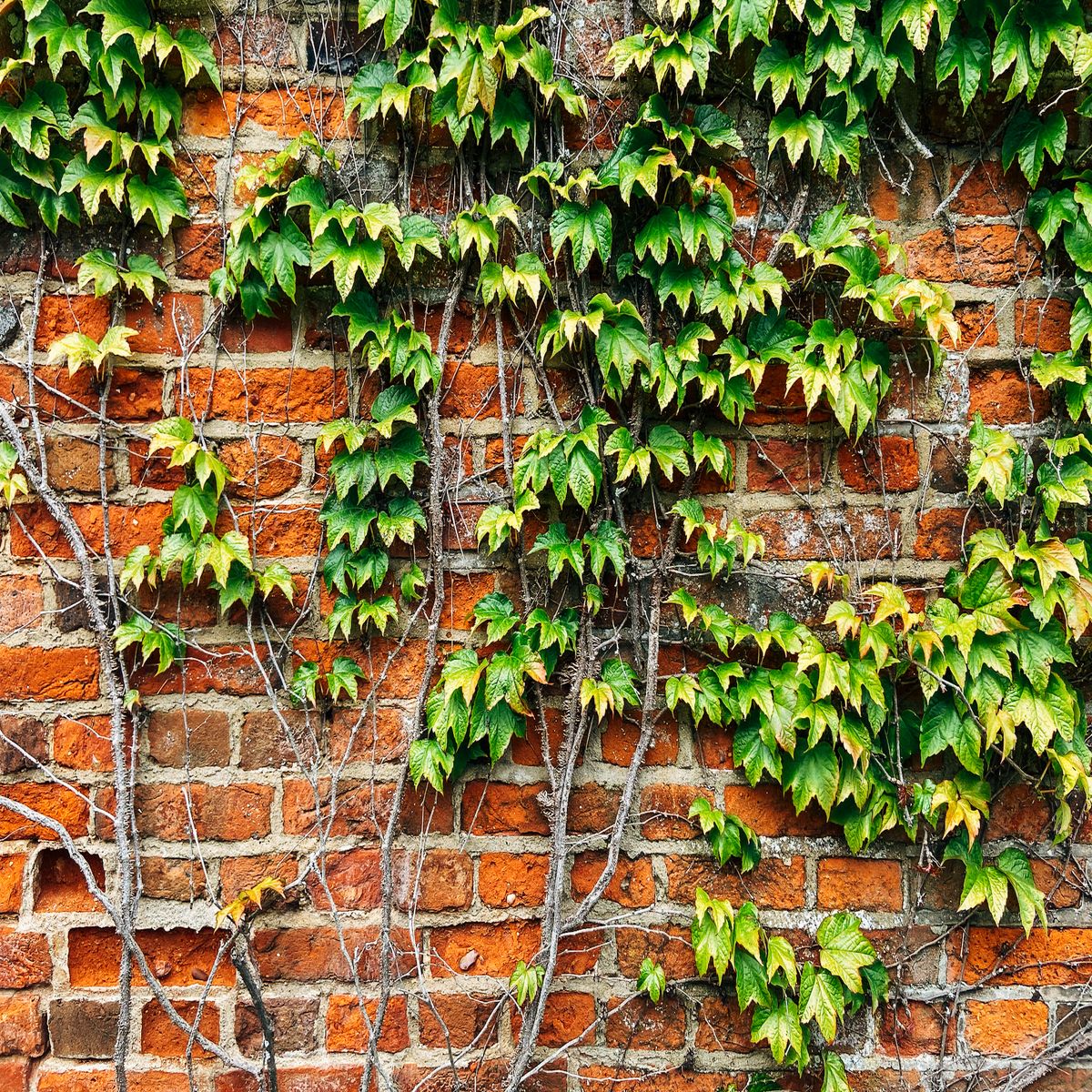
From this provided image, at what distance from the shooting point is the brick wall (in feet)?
5.18

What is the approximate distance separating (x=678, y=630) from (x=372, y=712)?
2.03 feet

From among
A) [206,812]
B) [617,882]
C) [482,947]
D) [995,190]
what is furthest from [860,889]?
[995,190]

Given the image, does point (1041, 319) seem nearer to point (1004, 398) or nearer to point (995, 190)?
point (1004, 398)

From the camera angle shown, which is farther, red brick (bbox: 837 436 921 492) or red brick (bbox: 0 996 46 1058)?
red brick (bbox: 837 436 921 492)

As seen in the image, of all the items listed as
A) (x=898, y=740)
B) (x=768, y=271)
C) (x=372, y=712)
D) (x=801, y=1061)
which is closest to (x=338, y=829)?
(x=372, y=712)

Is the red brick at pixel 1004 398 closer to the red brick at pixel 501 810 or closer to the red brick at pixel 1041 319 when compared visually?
the red brick at pixel 1041 319

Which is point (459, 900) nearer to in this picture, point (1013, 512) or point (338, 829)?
point (338, 829)

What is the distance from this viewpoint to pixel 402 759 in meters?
1.61

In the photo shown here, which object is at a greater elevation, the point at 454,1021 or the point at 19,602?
the point at 19,602

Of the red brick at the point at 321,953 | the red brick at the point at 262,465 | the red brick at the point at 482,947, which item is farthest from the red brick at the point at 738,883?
the red brick at the point at 262,465

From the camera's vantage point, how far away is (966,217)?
163 centimetres

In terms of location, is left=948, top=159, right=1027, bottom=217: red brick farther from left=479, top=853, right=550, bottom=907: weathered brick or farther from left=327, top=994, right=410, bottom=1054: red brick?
left=327, top=994, right=410, bottom=1054: red brick

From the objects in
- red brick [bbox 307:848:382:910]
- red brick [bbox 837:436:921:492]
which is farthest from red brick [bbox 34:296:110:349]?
red brick [bbox 837:436:921:492]

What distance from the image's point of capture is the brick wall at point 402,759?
1.58 meters
